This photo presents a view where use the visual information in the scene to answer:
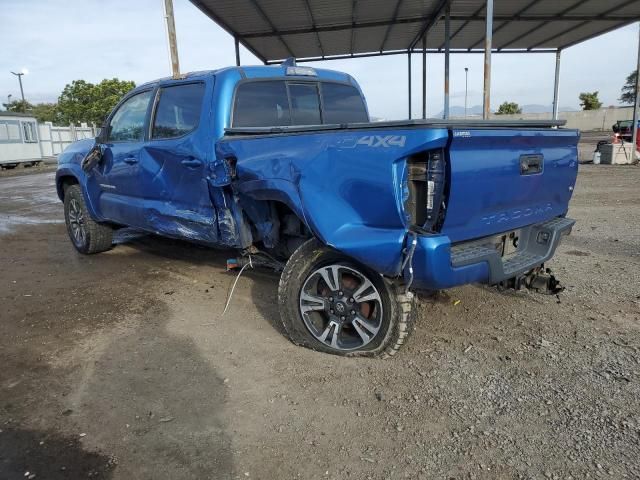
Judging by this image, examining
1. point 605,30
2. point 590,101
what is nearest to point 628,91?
point 590,101

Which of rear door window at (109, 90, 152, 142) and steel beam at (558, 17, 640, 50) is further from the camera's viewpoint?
steel beam at (558, 17, 640, 50)

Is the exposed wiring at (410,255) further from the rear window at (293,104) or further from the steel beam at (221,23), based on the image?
the steel beam at (221,23)

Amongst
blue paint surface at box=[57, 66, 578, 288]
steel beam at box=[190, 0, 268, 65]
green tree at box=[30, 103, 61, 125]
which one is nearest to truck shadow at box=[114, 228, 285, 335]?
blue paint surface at box=[57, 66, 578, 288]

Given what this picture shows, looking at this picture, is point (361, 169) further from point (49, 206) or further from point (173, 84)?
point (49, 206)

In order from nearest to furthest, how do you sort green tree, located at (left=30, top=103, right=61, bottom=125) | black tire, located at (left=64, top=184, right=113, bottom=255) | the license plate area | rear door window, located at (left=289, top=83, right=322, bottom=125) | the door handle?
the license plate area, the door handle, rear door window, located at (left=289, top=83, right=322, bottom=125), black tire, located at (left=64, top=184, right=113, bottom=255), green tree, located at (left=30, top=103, right=61, bottom=125)

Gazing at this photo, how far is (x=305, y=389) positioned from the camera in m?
3.00

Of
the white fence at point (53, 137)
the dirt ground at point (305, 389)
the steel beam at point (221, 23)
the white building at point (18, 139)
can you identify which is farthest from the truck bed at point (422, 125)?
the white fence at point (53, 137)

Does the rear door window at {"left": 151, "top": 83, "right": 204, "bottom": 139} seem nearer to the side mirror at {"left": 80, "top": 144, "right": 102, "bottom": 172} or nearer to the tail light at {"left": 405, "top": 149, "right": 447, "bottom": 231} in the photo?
the side mirror at {"left": 80, "top": 144, "right": 102, "bottom": 172}

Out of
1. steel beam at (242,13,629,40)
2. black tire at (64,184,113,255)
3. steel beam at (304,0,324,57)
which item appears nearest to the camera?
black tire at (64,184,113,255)

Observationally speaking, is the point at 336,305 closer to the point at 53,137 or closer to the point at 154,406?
the point at 154,406

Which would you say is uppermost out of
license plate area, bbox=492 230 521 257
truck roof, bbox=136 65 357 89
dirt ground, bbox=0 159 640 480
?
truck roof, bbox=136 65 357 89

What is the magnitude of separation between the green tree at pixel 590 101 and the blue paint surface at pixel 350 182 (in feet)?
222

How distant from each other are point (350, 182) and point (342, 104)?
2.33m

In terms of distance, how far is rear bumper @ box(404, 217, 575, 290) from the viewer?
2699 millimetres
